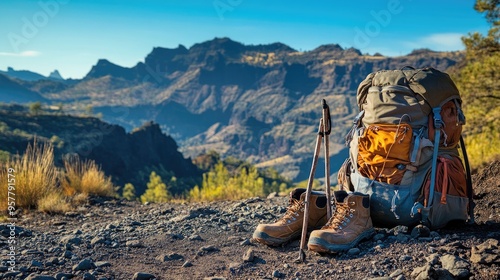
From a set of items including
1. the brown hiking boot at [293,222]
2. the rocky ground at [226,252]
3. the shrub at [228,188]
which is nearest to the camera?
the rocky ground at [226,252]

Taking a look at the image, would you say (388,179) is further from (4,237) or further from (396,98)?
(4,237)

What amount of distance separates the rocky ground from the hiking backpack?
8.7 inches

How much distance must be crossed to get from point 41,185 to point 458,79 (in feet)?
50.9

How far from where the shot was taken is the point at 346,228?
4.48 metres

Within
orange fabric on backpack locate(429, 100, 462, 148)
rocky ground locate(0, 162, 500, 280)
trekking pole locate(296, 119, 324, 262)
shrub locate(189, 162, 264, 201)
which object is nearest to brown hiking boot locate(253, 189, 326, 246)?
rocky ground locate(0, 162, 500, 280)

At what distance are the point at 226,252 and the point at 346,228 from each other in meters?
1.33

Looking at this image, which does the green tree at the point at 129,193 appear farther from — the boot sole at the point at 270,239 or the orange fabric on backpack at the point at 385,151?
the orange fabric on backpack at the point at 385,151

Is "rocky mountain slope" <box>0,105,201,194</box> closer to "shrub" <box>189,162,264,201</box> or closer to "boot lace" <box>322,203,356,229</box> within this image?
"shrub" <box>189,162,264,201</box>

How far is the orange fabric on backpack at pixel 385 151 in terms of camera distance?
15.5ft

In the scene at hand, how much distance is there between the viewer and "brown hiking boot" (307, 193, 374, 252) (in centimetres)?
434

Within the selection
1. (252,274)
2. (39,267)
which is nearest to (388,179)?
(252,274)

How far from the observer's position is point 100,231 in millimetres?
6062

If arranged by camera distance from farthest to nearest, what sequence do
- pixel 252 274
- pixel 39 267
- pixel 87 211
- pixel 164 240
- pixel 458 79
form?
pixel 458 79
pixel 87 211
pixel 164 240
pixel 39 267
pixel 252 274

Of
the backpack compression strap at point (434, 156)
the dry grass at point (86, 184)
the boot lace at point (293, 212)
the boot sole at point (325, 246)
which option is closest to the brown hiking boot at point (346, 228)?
the boot sole at point (325, 246)
